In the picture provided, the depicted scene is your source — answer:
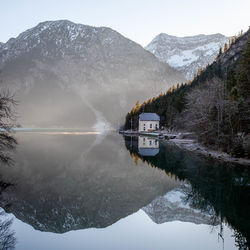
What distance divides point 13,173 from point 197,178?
45.0 feet

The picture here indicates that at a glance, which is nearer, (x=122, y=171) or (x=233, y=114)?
(x=122, y=171)

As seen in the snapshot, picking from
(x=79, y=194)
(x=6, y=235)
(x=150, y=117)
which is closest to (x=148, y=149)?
(x=79, y=194)

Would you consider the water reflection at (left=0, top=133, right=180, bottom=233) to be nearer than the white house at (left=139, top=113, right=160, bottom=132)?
Yes

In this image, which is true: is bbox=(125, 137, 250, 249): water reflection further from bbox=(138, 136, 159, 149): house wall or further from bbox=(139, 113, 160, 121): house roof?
bbox=(139, 113, 160, 121): house roof

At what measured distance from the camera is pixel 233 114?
29000mm

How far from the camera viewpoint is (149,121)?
97875 millimetres

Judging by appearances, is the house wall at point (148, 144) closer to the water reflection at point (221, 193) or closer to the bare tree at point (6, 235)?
the water reflection at point (221, 193)

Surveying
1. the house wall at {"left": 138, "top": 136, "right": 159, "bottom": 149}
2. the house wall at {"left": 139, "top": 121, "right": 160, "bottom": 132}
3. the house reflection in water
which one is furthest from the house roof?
the house reflection in water

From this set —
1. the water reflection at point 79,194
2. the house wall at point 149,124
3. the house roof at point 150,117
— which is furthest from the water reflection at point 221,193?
the house wall at point 149,124

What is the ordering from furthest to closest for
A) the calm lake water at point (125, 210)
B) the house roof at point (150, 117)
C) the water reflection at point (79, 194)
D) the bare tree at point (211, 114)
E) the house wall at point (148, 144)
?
1. the house roof at point (150, 117)
2. the house wall at point (148, 144)
3. the bare tree at point (211, 114)
4. the water reflection at point (79, 194)
5. the calm lake water at point (125, 210)

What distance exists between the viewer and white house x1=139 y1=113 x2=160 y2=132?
97.7 metres

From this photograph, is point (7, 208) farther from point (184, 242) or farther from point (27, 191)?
point (184, 242)

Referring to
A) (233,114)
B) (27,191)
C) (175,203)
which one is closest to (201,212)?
(175,203)

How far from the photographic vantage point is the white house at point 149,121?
320 feet
